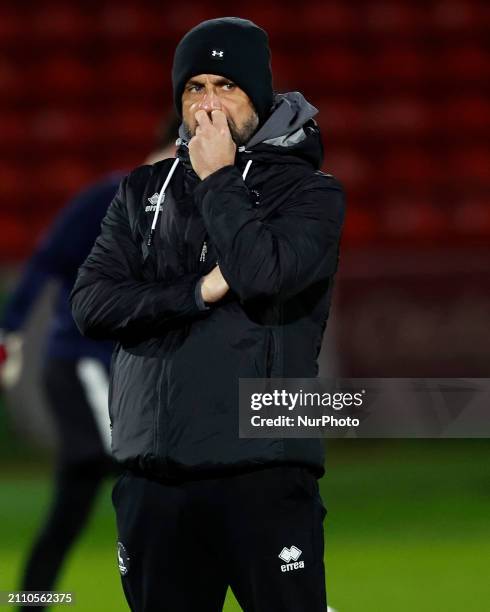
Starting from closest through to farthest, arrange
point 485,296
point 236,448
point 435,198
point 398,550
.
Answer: point 236,448 → point 398,550 → point 485,296 → point 435,198

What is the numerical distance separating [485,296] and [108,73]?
3.82 metres

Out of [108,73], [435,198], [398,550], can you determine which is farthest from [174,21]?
[398,550]

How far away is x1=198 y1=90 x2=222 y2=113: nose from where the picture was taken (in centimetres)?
238

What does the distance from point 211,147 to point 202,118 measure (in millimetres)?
70

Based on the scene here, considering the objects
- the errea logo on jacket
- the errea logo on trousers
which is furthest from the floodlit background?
the errea logo on trousers

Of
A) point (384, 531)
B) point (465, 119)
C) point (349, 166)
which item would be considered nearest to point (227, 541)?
point (384, 531)

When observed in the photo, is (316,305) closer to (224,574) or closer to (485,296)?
(224,574)

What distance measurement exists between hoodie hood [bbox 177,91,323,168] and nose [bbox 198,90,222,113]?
8cm

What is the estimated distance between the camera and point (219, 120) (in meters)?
2.35

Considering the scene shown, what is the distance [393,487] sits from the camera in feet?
20.1

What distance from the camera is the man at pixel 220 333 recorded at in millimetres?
2260

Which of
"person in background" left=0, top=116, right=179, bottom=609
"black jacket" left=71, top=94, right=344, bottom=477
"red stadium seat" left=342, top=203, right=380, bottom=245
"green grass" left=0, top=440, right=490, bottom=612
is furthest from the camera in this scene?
"red stadium seat" left=342, top=203, right=380, bottom=245

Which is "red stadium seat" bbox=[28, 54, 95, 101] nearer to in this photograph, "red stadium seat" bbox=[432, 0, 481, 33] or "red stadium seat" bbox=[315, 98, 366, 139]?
"red stadium seat" bbox=[315, 98, 366, 139]
